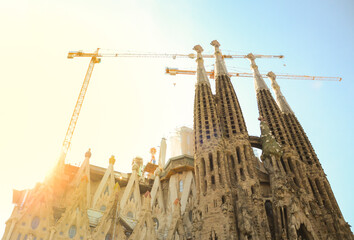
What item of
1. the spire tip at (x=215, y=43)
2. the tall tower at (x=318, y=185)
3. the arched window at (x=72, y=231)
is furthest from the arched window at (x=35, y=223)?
the spire tip at (x=215, y=43)

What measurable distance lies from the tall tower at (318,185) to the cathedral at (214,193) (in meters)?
0.09

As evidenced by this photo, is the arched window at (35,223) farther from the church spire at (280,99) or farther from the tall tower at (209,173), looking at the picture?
the church spire at (280,99)

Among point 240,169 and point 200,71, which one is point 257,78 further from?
point 240,169

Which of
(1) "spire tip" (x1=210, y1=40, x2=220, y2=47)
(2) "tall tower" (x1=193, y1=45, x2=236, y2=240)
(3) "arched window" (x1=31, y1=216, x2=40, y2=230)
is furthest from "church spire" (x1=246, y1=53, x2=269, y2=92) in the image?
(3) "arched window" (x1=31, y1=216, x2=40, y2=230)

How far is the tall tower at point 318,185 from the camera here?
25297 mm

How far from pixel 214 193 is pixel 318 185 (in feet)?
36.7

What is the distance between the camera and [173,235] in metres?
26.8

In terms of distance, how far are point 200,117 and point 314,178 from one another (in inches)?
471

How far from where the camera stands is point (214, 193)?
2442 cm

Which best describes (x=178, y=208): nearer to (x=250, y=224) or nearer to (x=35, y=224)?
(x=250, y=224)

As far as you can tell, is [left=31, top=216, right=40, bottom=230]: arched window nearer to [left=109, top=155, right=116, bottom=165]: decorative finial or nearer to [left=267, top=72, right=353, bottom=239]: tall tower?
[left=109, top=155, right=116, bottom=165]: decorative finial

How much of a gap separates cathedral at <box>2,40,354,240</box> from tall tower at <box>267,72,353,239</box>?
9 centimetres

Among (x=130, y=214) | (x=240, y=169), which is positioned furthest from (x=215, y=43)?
(x=130, y=214)

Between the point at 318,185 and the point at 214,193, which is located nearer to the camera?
the point at 214,193
